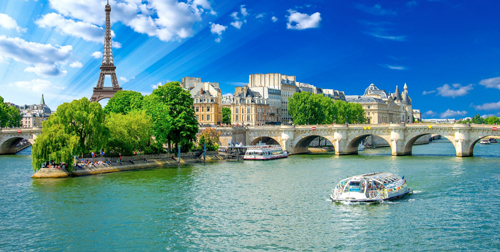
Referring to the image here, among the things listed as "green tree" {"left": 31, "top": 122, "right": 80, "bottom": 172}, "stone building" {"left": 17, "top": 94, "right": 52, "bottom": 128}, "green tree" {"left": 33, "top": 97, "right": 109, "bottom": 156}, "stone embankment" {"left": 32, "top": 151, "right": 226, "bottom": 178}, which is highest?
"stone building" {"left": 17, "top": 94, "right": 52, "bottom": 128}

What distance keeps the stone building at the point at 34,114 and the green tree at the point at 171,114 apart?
363 ft

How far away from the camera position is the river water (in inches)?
953

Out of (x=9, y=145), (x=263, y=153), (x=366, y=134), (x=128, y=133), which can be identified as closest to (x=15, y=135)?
(x=9, y=145)

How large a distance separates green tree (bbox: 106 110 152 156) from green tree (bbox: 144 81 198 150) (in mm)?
3487

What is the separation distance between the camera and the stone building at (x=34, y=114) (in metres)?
170

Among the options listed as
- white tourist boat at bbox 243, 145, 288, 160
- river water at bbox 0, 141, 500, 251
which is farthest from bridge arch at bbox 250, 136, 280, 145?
river water at bbox 0, 141, 500, 251

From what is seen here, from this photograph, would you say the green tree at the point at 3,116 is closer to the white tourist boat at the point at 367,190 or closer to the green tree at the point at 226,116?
the green tree at the point at 226,116

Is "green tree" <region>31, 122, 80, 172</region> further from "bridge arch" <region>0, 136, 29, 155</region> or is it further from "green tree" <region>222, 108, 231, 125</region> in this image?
"green tree" <region>222, 108, 231, 125</region>

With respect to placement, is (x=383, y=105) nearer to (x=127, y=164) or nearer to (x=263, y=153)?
(x=263, y=153)

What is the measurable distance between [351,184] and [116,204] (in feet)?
56.8

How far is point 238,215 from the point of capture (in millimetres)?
29812

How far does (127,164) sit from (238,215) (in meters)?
28.0

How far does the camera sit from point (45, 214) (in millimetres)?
30203

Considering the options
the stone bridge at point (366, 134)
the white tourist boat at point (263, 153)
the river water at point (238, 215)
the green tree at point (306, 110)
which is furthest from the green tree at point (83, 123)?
the green tree at point (306, 110)
